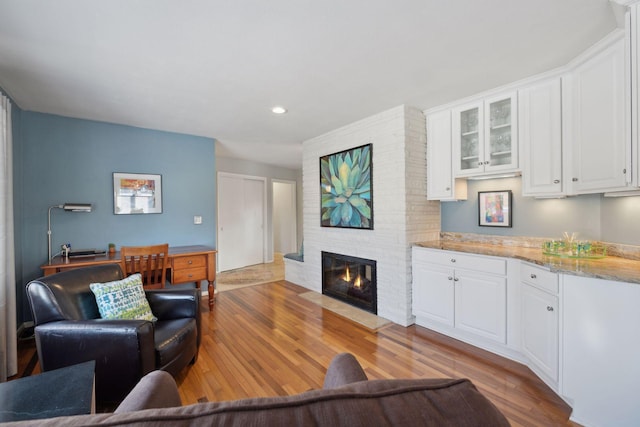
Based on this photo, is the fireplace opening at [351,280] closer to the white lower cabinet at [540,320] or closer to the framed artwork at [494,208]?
the framed artwork at [494,208]

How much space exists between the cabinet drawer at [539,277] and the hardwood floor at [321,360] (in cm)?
71

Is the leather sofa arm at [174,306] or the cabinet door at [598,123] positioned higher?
Result: the cabinet door at [598,123]

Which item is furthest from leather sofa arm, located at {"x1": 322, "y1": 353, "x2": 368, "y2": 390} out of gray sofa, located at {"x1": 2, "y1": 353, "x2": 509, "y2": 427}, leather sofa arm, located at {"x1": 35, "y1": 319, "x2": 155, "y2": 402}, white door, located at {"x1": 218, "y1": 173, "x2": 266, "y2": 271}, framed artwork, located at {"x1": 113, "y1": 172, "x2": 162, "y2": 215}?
white door, located at {"x1": 218, "y1": 173, "x2": 266, "y2": 271}

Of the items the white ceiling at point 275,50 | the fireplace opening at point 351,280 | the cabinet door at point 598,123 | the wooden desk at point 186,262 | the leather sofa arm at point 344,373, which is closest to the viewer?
the leather sofa arm at point 344,373

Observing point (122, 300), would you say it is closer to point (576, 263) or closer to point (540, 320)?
point (540, 320)

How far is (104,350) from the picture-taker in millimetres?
1682

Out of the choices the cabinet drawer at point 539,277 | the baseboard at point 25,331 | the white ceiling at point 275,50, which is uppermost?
the white ceiling at point 275,50

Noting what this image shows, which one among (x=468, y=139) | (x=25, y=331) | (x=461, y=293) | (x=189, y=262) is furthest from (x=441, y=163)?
(x=25, y=331)

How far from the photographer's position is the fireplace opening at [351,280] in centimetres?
336

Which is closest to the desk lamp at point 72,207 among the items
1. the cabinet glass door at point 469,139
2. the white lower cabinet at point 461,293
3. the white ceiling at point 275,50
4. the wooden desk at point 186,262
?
the wooden desk at point 186,262

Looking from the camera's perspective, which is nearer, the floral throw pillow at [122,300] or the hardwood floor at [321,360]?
the hardwood floor at [321,360]

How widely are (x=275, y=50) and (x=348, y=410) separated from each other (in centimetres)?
211

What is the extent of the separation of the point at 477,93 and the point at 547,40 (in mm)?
811

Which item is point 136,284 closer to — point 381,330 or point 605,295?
point 381,330
